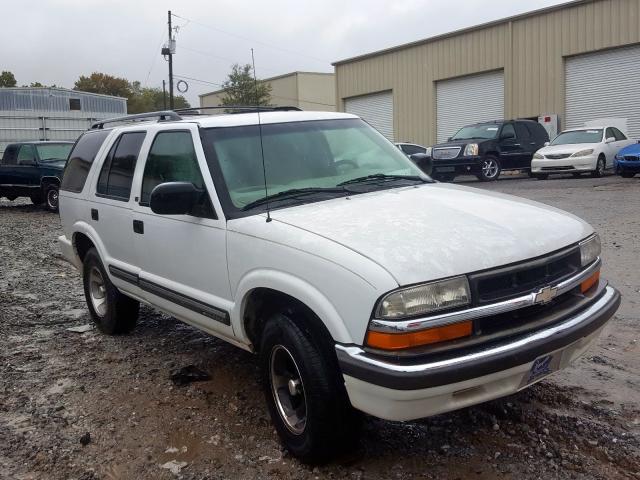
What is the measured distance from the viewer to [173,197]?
3611mm

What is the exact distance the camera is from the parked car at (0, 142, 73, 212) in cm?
1627

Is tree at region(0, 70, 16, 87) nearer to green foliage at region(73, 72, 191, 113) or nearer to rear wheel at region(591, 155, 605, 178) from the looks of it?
green foliage at region(73, 72, 191, 113)

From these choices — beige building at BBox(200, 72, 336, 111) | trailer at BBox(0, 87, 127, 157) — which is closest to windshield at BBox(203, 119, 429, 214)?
trailer at BBox(0, 87, 127, 157)

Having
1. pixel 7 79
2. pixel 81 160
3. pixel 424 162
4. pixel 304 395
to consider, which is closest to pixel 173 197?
pixel 304 395

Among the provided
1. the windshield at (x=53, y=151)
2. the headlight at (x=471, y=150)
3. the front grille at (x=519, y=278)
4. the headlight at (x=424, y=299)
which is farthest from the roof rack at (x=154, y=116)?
the headlight at (x=471, y=150)

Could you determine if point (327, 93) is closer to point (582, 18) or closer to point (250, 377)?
point (582, 18)

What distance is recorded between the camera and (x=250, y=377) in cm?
447

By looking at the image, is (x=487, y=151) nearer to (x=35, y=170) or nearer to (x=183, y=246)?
(x=35, y=170)

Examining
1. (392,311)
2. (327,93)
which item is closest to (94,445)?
(392,311)

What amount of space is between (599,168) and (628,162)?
1.38 m

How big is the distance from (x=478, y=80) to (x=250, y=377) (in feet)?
80.1

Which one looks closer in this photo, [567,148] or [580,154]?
[580,154]

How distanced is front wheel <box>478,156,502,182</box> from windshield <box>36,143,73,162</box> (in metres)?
11.1

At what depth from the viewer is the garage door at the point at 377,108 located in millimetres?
30703
